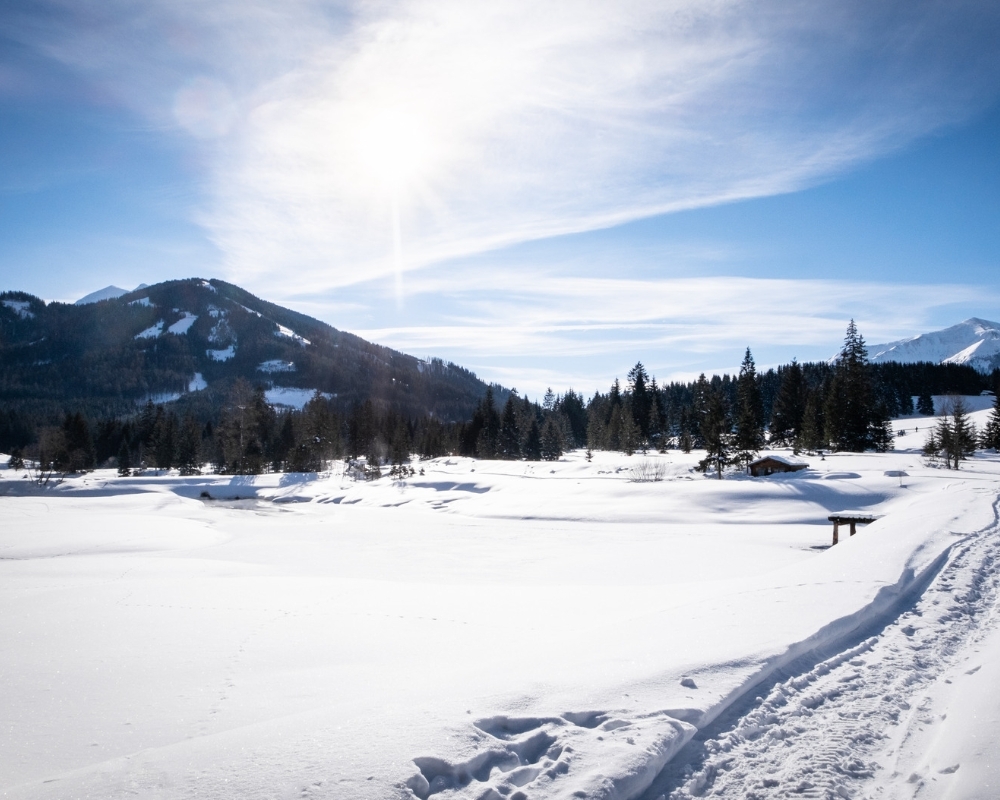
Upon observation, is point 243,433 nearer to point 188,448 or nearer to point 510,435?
point 188,448

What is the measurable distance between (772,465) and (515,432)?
40514mm

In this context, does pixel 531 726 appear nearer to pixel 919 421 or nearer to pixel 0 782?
pixel 0 782

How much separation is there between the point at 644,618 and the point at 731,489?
82.3 feet

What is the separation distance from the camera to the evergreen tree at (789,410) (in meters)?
68.2

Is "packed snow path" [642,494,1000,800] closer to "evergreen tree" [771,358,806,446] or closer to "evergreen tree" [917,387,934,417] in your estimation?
"evergreen tree" [771,358,806,446]

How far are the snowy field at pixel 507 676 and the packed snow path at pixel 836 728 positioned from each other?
0.02 metres

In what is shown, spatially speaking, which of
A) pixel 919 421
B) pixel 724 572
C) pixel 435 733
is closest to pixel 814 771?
pixel 435 733

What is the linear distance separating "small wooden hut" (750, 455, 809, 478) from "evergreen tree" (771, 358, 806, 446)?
32034 millimetres

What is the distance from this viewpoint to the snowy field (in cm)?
361

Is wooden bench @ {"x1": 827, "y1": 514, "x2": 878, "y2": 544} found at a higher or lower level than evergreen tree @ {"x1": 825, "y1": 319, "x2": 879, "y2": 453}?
lower

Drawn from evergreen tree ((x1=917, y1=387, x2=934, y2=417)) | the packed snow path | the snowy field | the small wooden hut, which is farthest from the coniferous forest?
the packed snow path

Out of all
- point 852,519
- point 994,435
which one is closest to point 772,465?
point 852,519

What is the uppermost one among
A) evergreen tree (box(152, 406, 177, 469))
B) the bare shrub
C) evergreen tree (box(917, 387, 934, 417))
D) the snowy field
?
evergreen tree (box(917, 387, 934, 417))

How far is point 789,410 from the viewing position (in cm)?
6862
